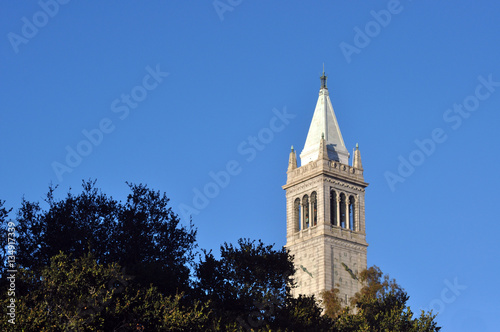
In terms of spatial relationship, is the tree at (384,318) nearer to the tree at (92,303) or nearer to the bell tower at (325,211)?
the tree at (92,303)

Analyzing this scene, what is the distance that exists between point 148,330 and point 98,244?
504 inches

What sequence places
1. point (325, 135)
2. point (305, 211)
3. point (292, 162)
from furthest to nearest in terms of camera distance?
point (292, 162) < point (325, 135) < point (305, 211)

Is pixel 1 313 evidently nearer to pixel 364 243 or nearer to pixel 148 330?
pixel 148 330

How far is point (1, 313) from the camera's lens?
40.5m

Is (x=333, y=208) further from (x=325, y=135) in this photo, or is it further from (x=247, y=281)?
(x=247, y=281)

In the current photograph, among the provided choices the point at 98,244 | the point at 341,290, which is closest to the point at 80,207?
the point at 98,244

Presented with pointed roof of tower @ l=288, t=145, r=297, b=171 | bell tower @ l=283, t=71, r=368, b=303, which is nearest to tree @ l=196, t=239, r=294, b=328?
bell tower @ l=283, t=71, r=368, b=303

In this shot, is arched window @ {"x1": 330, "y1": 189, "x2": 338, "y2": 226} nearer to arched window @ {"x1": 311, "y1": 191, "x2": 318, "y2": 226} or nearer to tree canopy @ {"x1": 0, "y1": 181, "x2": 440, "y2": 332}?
arched window @ {"x1": 311, "y1": 191, "x2": 318, "y2": 226}

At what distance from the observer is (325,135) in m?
104

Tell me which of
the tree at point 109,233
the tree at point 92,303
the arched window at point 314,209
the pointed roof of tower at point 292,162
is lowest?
the tree at point 92,303

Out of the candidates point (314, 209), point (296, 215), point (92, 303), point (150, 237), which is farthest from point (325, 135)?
point (92, 303)

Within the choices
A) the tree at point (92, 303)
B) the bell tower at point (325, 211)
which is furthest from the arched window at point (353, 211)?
the tree at point (92, 303)

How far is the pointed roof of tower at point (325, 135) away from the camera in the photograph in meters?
104

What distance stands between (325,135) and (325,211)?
976cm
